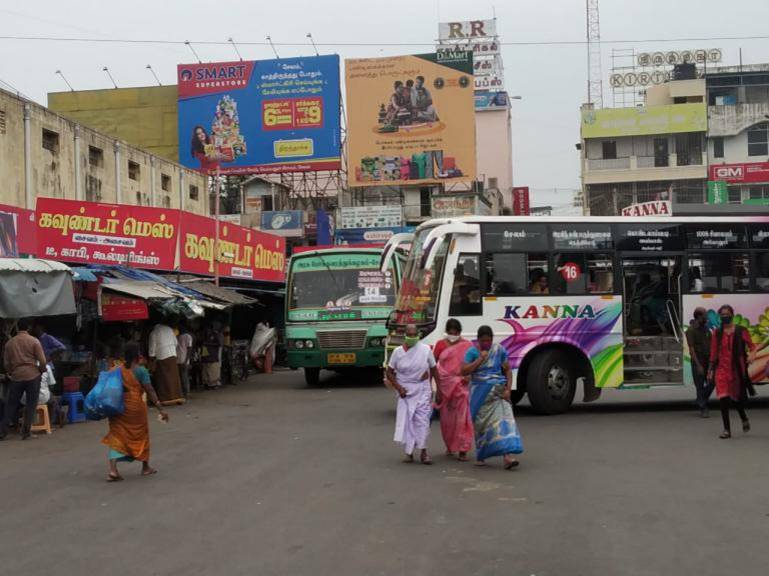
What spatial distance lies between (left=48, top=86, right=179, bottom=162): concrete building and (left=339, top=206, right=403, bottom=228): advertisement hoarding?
9.96 m

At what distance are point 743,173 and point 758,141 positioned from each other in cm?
431

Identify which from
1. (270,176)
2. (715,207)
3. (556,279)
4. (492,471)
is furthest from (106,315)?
(270,176)

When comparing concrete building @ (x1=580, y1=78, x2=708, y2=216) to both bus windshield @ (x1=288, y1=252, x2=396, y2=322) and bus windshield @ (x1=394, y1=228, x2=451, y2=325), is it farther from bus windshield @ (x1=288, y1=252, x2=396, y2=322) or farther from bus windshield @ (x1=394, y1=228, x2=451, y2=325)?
bus windshield @ (x1=394, y1=228, x2=451, y2=325)

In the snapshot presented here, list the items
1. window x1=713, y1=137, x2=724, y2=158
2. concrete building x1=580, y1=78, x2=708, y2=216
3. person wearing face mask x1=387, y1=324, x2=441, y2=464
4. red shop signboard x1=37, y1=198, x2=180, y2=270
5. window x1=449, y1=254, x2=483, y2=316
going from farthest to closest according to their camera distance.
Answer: window x1=713, y1=137, x2=724, y2=158 < concrete building x1=580, y1=78, x2=708, y2=216 < red shop signboard x1=37, y1=198, x2=180, y2=270 < window x1=449, y1=254, x2=483, y2=316 < person wearing face mask x1=387, y1=324, x2=441, y2=464

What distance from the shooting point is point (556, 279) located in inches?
538

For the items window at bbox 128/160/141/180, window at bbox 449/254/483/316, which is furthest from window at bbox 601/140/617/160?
window at bbox 449/254/483/316

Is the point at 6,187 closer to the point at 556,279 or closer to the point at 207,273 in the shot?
the point at 207,273

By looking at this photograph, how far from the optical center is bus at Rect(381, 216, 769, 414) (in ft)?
43.7

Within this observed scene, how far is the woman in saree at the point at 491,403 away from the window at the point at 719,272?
20.0 feet

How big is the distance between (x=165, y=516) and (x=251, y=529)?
36.6 inches

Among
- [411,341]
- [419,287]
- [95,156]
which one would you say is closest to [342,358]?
[419,287]

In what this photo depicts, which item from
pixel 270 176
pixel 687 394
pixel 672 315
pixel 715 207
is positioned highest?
pixel 270 176

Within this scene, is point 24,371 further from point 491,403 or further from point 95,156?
point 95,156

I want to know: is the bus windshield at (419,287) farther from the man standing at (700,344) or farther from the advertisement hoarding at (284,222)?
the advertisement hoarding at (284,222)
